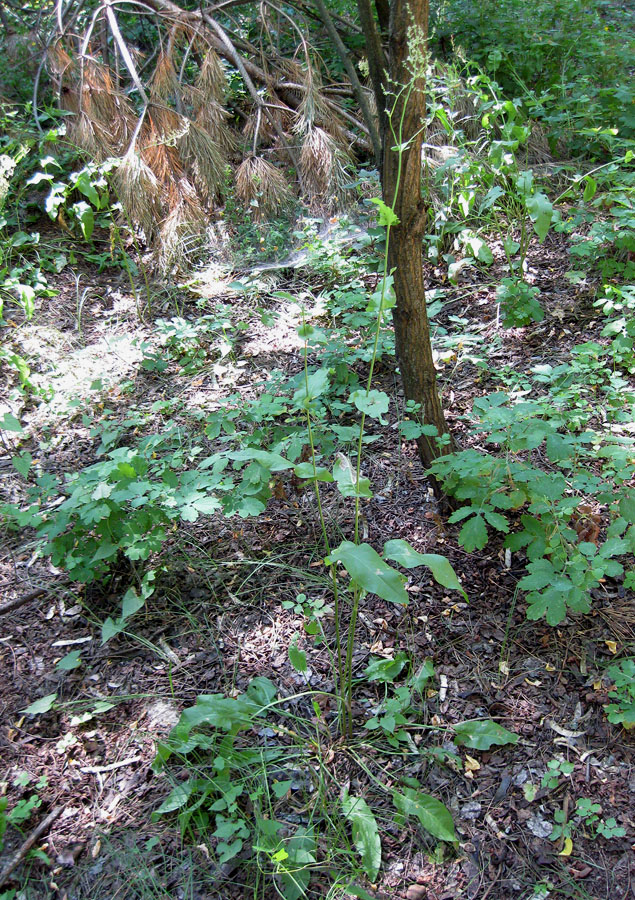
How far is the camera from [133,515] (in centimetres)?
195

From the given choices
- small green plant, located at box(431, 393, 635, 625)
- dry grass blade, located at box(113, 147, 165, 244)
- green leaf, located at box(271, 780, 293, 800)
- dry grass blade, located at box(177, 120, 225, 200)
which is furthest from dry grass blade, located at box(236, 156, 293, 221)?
green leaf, located at box(271, 780, 293, 800)

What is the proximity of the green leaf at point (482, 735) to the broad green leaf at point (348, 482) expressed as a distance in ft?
2.25

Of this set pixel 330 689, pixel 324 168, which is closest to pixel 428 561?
pixel 330 689

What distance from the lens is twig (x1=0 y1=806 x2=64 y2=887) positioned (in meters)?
1.53

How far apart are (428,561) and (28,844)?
49.1 inches

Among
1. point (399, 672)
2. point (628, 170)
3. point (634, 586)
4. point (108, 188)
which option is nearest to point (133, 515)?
point (399, 672)

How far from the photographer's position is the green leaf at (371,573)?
1.36m

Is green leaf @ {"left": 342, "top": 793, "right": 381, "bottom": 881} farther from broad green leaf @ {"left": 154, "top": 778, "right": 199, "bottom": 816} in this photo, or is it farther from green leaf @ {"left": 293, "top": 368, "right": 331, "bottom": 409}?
green leaf @ {"left": 293, "top": 368, "right": 331, "bottom": 409}

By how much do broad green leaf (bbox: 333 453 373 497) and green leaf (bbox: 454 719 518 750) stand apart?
2.25ft

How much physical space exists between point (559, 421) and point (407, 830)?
1.26m

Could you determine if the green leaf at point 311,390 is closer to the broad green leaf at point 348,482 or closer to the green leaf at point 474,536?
the broad green leaf at point 348,482

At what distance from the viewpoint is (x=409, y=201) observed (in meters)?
1.95

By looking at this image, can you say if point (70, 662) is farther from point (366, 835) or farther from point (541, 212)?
point (541, 212)

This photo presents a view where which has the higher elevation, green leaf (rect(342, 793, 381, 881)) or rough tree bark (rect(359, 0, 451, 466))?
rough tree bark (rect(359, 0, 451, 466))
